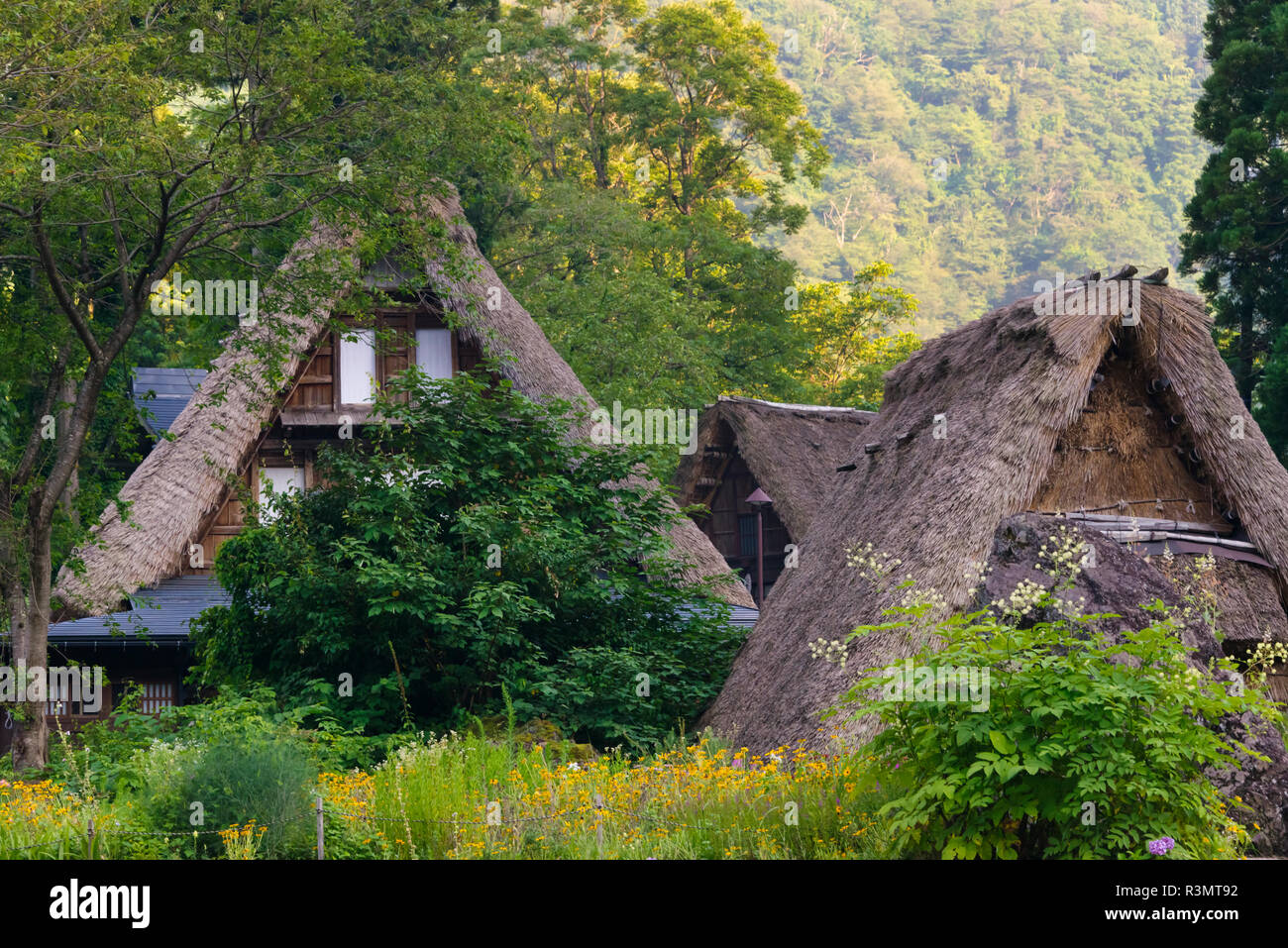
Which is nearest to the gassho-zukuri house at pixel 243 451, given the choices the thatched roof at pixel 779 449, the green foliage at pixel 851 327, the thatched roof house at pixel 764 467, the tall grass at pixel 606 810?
the thatched roof at pixel 779 449

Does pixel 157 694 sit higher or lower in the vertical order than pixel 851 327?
lower

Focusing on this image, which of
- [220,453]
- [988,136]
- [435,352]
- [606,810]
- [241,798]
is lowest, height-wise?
[606,810]

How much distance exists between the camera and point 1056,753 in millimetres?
5945

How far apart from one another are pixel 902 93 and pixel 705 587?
9299cm

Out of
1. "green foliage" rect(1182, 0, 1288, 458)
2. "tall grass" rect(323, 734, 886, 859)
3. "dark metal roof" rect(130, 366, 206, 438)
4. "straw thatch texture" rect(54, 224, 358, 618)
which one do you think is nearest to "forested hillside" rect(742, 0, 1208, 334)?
"green foliage" rect(1182, 0, 1288, 458)

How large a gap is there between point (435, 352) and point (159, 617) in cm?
626

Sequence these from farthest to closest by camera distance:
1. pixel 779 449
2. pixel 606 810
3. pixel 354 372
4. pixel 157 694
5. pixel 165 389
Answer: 1. pixel 165 389
2. pixel 779 449
3. pixel 354 372
4. pixel 157 694
5. pixel 606 810

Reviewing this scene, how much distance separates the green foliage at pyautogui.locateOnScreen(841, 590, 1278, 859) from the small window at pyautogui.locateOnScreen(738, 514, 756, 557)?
66.4ft

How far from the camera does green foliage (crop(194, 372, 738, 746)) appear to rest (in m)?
12.2

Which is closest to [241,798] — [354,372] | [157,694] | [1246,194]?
[157,694]

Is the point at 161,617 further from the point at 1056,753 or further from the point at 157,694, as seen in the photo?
the point at 1056,753

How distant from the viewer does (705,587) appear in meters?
15.0

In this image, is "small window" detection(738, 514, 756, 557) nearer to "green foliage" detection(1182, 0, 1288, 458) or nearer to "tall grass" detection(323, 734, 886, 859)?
"green foliage" detection(1182, 0, 1288, 458)

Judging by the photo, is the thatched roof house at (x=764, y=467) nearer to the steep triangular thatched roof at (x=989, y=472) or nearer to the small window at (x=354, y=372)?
the small window at (x=354, y=372)
